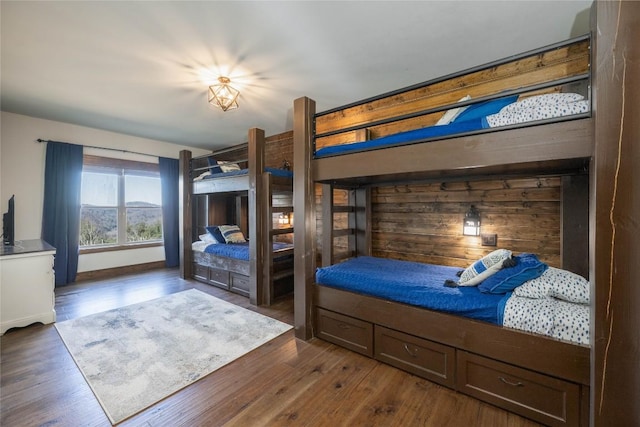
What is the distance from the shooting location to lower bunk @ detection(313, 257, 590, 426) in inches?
55.9

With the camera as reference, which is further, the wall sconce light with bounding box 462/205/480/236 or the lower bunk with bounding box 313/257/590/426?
the wall sconce light with bounding box 462/205/480/236

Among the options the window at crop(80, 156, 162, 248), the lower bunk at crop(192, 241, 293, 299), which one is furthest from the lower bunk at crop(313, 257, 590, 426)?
the window at crop(80, 156, 162, 248)

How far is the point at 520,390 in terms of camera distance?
153cm

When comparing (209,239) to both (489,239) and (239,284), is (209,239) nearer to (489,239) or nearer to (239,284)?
(239,284)

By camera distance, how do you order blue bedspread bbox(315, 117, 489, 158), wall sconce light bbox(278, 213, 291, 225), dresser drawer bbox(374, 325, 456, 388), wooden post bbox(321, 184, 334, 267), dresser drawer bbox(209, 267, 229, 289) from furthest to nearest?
wall sconce light bbox(278, 213, 291, 225) → dresser drawer bbox(209, 267, 229, 289) → wooden post bbox(321, 184, 334, 267) → dresser drawer bbox(374, 325, 456, 388) → blue bedspread bbox(315, 117, 489, 158)

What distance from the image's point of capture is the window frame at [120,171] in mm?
4574

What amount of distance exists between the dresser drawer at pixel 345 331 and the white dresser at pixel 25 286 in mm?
2984

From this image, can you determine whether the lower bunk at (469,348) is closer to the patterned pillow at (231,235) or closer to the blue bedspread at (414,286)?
the blue bedspread at (414,286)

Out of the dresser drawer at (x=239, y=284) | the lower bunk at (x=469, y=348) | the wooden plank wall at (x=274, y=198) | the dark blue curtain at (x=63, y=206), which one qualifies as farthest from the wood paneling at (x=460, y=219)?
the dark blue curtain at (x=63, y=206)

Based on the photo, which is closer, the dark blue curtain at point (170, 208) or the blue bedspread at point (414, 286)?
the blue bedspread at point (414, 286)

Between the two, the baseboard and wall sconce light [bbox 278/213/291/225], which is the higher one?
wall sconce light [bbox 278/213/291/225]

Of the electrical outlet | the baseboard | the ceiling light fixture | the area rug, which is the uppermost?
the ceiling light fixture

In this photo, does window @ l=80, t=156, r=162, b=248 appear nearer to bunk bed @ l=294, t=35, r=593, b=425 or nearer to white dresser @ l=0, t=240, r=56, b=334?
white dresser @ l=0, t=240, r=56, b=334

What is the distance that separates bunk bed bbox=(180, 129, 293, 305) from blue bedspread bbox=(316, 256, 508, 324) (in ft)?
4.15
